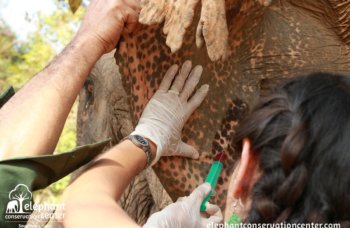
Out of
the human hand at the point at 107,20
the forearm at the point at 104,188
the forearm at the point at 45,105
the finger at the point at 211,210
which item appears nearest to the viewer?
the forearm at the point at 104,188

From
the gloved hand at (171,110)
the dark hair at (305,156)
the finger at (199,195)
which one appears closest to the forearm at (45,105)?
the gloved hand at (171,110)

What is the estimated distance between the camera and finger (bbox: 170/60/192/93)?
2283 mm

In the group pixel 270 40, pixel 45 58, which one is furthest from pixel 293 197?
pixel 45 58

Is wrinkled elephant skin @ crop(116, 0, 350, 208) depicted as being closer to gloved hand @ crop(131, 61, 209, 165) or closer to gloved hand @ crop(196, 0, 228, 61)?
gloved hand @ crop(131, 61, 209, 165)

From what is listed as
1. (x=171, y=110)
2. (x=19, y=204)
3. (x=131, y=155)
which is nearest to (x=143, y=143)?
(x=131, y=155)

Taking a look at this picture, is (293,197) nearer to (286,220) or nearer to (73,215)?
(286,220)

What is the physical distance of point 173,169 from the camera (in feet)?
8.16

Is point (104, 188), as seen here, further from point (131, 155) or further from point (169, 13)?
point (169, 13)

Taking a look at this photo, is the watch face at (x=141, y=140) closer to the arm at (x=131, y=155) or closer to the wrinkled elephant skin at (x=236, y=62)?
the arm at (x=131, y=155)

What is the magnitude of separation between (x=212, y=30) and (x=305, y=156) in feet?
2.61

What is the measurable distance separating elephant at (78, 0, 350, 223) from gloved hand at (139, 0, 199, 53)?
10.0 inches

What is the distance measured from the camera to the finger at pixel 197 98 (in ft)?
7.72

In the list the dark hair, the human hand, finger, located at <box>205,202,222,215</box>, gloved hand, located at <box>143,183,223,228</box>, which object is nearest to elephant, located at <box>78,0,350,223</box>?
the human hand

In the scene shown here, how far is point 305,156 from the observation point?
126 centimetres
